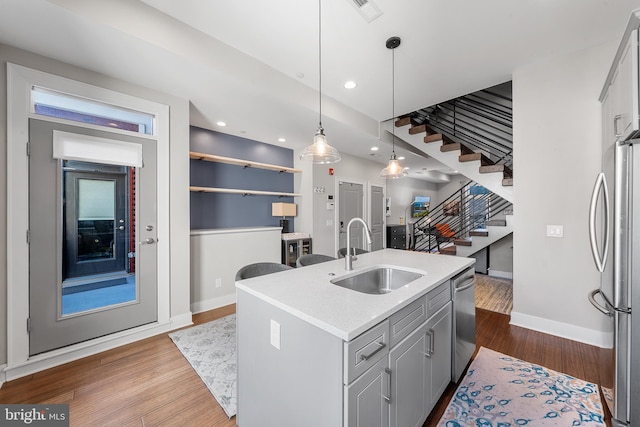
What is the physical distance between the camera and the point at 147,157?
2648mm

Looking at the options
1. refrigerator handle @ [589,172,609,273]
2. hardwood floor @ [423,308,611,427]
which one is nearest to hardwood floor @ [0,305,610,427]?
Result: hardwood floor @ [423,308,611,427]

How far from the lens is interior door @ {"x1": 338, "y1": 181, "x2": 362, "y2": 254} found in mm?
5574

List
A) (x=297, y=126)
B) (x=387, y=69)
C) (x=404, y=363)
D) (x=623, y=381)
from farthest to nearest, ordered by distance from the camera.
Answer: (x=297, y=126) < (x=387, y=69) < (x=623, y=381) < (x=404, y=363)

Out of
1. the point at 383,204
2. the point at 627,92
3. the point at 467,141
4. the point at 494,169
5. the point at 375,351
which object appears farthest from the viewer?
the point at 383,204

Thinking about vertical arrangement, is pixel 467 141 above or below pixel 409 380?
above

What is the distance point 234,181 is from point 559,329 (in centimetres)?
461

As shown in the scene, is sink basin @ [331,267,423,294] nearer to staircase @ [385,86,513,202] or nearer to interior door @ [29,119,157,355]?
interior door @ [29,119,157,355]

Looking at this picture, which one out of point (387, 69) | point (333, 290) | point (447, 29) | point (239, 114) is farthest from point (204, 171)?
point (447, 29)

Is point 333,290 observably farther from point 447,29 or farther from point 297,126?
point 297,126

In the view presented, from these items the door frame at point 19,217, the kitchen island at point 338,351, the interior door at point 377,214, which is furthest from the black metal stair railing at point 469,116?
the door frame at point 19,217

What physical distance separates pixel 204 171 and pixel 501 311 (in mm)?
4646

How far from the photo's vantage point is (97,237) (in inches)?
96.1

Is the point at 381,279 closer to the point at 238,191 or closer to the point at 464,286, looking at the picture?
the point at 464,286

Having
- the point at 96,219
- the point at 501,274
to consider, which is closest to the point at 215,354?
the point at 96,219
